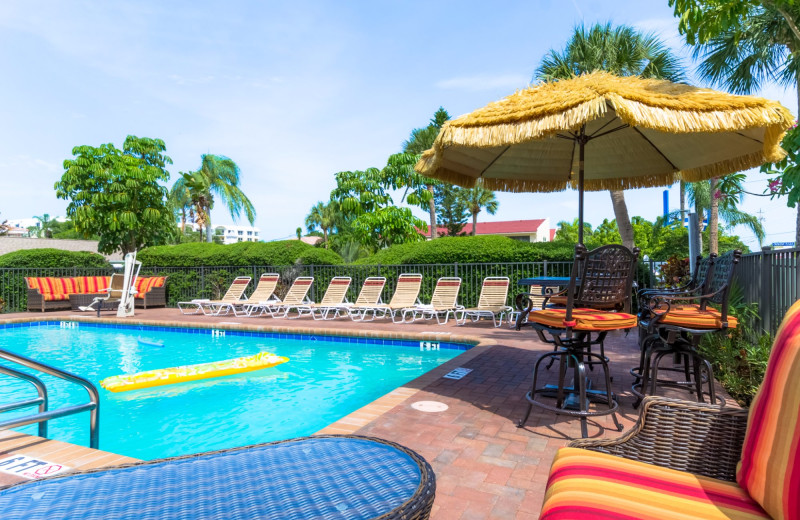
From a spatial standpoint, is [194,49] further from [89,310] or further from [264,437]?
[264,437]

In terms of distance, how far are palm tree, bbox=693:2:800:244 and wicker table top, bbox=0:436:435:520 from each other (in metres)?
10.4

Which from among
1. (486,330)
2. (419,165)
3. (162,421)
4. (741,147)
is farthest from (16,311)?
(741,147)

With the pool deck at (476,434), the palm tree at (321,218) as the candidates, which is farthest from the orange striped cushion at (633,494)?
the palm tree at (321,218)

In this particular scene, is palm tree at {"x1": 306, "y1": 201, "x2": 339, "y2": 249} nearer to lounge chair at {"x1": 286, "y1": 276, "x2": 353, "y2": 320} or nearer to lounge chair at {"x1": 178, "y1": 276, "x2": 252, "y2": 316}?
lounge chair at {"x1": 178, "y1": 276, "x2": 252, "y2": 316}

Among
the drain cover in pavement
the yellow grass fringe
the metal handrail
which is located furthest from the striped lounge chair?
the metal handrail

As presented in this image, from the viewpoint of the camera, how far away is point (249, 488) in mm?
1144

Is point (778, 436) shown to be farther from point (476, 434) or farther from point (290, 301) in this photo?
point (290, 301)

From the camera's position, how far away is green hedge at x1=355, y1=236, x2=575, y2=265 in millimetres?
11062

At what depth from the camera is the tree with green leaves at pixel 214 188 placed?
32.3m

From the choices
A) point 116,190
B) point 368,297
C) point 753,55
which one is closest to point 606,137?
point 368,297

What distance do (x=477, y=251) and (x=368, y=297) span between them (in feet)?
9.69

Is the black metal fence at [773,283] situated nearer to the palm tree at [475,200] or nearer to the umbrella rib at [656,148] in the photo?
the umbrella rib at [656,148]

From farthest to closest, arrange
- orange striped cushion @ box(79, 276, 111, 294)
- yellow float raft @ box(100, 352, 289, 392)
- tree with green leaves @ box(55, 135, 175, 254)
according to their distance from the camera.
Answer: tree with green leaves @ box(55, 135, 175, 254)
orange striped cushion @ box(79, 276, 111, 294)
yellow float raft @ box(100, 352, 289, 392)

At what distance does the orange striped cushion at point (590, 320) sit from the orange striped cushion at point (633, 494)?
5.37 feet
